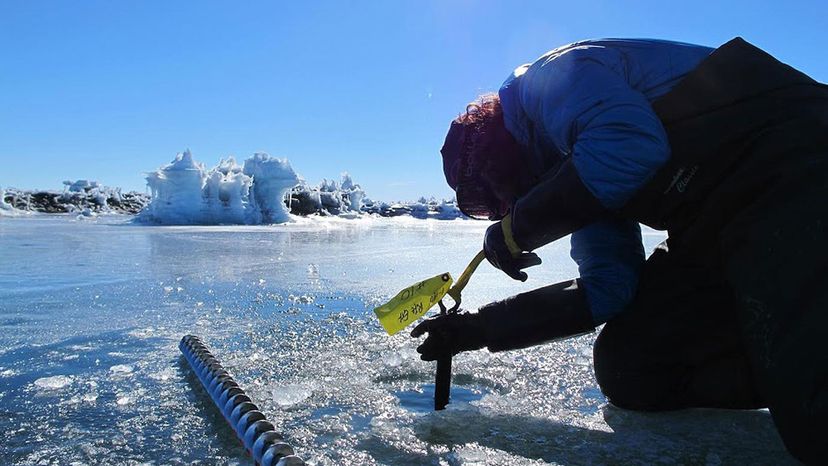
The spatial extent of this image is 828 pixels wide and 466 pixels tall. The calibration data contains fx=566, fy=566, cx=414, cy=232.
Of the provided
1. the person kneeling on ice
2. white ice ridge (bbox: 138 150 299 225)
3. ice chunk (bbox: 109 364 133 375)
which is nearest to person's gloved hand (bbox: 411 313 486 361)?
the person kneeling on ice

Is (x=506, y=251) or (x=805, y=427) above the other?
(x=506, y=251)

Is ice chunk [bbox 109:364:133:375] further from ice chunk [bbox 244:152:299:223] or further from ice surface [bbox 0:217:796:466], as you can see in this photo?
ice chunk [bbox 244:152:299:223]

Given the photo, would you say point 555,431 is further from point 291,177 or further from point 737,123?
point 291,177

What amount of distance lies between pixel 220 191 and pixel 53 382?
18097 millimetres

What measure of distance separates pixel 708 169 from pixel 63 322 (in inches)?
106

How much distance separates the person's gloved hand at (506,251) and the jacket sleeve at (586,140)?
0.08m

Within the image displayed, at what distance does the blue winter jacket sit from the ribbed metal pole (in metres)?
0.81

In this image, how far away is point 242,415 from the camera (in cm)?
130

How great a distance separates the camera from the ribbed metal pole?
1.06m

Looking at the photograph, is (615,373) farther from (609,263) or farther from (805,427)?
(805,427)

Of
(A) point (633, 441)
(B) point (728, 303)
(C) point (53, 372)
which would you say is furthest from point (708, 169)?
(C) point (53, 372)

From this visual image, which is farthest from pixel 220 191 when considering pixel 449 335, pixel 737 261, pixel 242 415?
pixel 737 261

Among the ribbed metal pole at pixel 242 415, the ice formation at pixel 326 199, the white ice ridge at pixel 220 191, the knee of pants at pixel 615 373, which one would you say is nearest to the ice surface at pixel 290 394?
the ribbed metal pole at pixel 242 415

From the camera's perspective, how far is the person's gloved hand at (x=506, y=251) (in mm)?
1578
